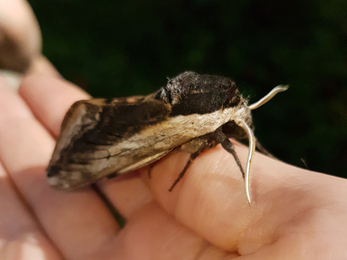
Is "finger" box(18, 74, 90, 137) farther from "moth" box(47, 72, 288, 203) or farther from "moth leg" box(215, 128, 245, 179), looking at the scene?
→ "moth leg" box(215, 128, 245, 179)

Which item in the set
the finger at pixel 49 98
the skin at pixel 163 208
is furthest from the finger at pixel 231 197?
the finger at pixel 49 98

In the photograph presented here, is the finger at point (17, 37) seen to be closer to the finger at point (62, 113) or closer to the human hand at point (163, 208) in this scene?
the finger at point (62, 113)

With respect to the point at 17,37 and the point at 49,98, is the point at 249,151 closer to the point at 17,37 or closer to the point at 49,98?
the point at 49,98

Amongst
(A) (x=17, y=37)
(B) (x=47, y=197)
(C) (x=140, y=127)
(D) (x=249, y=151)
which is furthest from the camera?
(A) (x=17, y=37)

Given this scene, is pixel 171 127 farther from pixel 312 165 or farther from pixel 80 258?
pixel 312 165

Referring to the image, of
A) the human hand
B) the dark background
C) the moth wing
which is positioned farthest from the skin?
the dark background

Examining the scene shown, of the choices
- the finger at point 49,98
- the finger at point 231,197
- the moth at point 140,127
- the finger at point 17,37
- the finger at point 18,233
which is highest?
the finger at point 17,37

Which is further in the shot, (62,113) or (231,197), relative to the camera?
(62,113)

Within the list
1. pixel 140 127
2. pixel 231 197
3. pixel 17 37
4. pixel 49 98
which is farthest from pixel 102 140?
pixel 17 37
